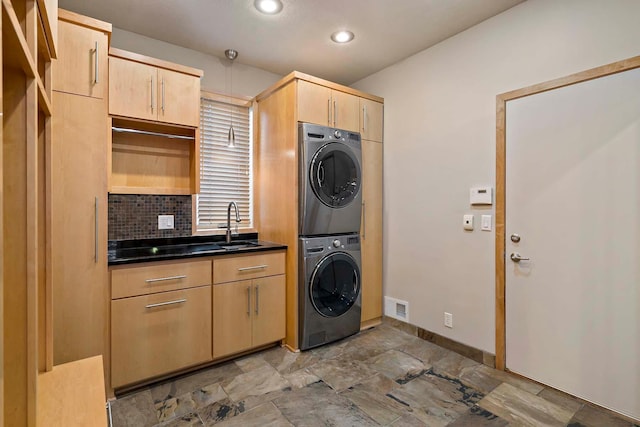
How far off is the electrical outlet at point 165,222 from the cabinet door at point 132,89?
0.84 metres

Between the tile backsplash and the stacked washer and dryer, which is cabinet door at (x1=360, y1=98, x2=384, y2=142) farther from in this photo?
the tile backsplash

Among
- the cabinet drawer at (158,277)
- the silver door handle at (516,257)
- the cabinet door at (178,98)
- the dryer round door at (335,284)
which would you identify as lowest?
the dryer round door at (335,284)

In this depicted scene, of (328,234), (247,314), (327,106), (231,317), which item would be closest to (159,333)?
(231,317)

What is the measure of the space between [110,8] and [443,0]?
2.36m

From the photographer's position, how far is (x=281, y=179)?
295 cm

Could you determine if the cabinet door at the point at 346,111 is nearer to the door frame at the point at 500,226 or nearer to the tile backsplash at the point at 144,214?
the door frame at the point at 500,226

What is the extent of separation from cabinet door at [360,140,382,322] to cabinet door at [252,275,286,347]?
2.77 ft

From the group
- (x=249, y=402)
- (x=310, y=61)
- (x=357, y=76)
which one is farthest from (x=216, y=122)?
(x=249, y=402)

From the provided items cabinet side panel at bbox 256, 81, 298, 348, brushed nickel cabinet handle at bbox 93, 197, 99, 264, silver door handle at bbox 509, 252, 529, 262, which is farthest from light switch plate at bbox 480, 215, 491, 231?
brushed nickel cabinet handle at bbox 93, 197, 99, 264

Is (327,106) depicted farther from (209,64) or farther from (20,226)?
(20,226)

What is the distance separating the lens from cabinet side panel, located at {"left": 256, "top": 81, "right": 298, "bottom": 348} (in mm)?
2805

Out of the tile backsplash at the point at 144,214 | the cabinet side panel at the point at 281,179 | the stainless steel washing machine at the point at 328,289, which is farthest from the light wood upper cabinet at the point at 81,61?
the stainless steel washing machine at the point at 328,289

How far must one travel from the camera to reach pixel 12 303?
0.82 metres

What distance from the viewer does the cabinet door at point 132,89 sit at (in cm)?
229
